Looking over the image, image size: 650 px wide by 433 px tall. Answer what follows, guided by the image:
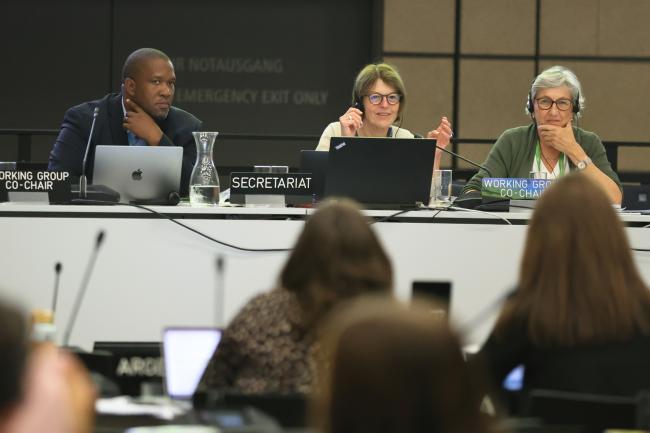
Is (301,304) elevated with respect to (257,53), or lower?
lower

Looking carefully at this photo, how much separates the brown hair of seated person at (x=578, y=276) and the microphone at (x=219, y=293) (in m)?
1.45

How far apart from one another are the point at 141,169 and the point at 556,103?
1737 millimetres

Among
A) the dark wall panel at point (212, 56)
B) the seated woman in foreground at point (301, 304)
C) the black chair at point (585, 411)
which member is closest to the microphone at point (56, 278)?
the seated woman in foreground at point (301, 304)

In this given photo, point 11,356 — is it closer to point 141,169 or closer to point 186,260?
point 186,260

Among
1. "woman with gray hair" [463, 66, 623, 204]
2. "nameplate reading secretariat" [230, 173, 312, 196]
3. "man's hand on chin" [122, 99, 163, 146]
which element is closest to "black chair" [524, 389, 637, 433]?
"nameplate reading secretariat" [230, 173, 312, 196]

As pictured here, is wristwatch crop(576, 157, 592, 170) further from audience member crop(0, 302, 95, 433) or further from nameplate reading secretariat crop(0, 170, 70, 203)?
audience member crop(0, 302, 95, 433)

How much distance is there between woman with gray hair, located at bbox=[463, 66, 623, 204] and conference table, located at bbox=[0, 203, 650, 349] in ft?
2.46

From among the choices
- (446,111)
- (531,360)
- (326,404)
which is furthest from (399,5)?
(326,404)

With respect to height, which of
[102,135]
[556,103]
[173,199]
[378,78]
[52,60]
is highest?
[52,60]

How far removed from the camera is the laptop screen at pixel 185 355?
8.87 feet

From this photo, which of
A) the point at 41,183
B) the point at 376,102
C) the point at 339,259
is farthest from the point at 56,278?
the point at 376,102

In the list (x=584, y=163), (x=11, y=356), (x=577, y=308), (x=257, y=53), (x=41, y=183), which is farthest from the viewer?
(x=257, y=53)

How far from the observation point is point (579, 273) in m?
2.31

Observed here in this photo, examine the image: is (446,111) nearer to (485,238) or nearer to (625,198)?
(625,198)
